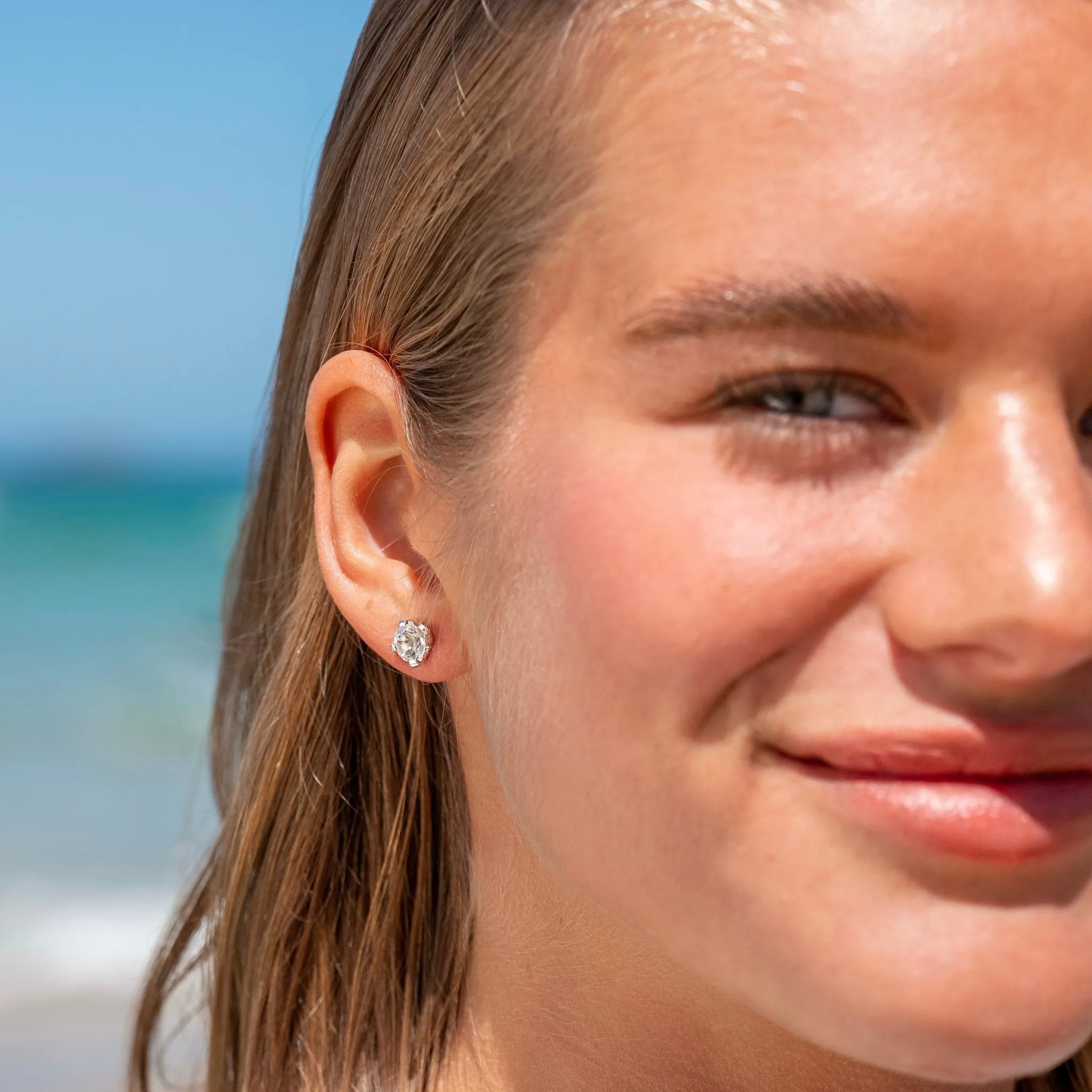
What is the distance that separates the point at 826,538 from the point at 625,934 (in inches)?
25.0

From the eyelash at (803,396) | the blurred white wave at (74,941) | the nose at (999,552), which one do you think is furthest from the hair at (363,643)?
the blurred white wave at (74,941)

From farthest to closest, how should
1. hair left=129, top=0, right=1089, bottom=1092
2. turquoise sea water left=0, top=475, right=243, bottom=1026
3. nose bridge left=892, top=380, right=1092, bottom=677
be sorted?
1. turquoise sea water left=0, top=475, right=243, bottom=1026
2. hair left=129, top=0, right=1089, bottom=1092
3. nose bridge left=892, top=380, right=1092, bottom=677

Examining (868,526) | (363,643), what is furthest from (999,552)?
(363,643)

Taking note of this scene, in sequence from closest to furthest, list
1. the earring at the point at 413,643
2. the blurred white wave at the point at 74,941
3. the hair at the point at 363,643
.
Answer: the hair at the point at 363,643 < the earring at the point at 413,643 < the blurred white wave at the point at 74,941

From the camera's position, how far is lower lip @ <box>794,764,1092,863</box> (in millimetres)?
1339

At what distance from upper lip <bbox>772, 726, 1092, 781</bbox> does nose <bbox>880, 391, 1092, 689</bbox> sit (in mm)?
58

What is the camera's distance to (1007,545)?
1281mm

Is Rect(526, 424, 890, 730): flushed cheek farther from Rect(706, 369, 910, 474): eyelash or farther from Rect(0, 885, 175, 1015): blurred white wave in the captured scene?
Rect(0, 885, 175, 1015): blurred white wave

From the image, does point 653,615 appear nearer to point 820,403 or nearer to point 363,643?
point 820,403

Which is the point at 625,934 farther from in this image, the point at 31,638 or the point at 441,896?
the point at 31,638

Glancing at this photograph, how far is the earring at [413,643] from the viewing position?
69.9 inches

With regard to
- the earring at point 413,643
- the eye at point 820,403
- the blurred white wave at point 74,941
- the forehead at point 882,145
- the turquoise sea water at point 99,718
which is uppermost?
the turquoise sea water at point 99,718

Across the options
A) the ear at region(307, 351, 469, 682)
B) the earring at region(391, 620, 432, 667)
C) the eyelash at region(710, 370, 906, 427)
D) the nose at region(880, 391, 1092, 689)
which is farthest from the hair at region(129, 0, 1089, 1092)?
the nose at region(880, 391, 1092, 689)

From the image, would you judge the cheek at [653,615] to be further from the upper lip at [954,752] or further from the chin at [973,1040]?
the chin at [973,1040]
